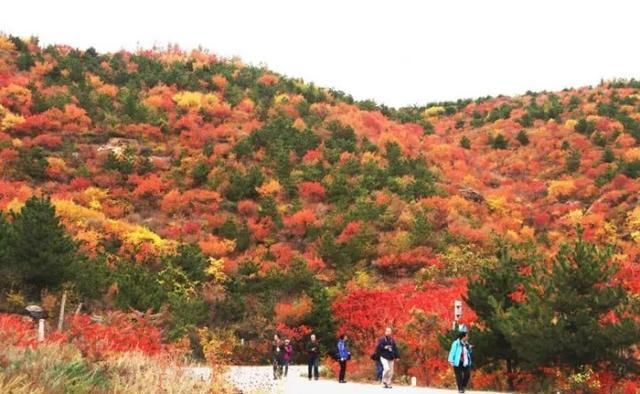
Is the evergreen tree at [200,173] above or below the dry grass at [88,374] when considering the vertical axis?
above

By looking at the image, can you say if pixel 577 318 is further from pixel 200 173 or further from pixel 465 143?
pixel 465 143

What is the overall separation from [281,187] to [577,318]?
33.3 m

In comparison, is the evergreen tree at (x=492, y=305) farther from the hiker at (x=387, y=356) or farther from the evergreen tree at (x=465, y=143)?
the evergreen tree at (x=465, y=143)

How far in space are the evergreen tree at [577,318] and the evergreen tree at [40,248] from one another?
1527cm

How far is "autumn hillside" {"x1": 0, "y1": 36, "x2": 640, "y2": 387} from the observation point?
103 ft

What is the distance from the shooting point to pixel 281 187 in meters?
47.5

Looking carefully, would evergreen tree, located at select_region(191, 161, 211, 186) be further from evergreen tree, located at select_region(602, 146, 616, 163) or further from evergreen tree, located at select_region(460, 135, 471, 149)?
evergreen tree, located at select_region(602, 146, 616, 163)

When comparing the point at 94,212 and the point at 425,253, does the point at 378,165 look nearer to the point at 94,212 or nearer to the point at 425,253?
the point at 425,253

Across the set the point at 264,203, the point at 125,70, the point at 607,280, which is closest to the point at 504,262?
the point at 607,280

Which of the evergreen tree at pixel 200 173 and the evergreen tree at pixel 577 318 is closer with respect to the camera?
the evergreen tree at pixel 577 318

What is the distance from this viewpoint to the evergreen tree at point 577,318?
1523cm

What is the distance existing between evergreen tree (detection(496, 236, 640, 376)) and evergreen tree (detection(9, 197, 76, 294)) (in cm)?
1527

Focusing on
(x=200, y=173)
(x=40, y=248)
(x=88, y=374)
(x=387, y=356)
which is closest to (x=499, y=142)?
(x=200, y=173)

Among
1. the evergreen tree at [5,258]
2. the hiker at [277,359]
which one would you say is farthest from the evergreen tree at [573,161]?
the evergreen tree at [5,258]
